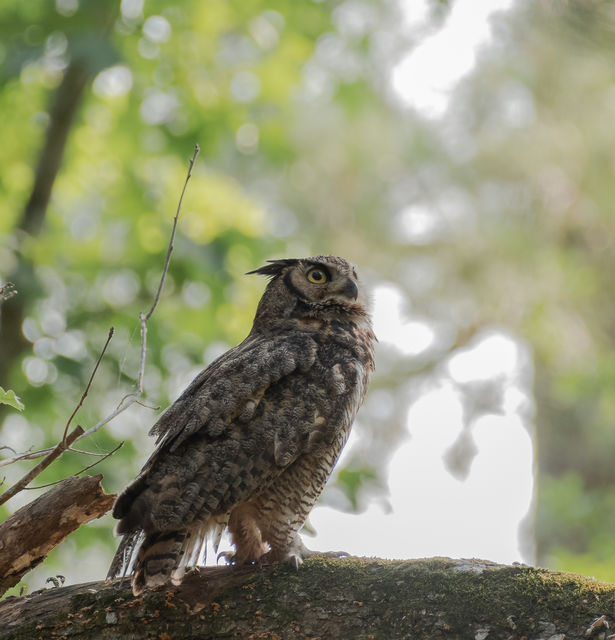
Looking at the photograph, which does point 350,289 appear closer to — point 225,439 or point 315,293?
point 315,293

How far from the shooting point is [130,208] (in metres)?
4.94

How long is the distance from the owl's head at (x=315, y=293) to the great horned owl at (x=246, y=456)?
0.16m

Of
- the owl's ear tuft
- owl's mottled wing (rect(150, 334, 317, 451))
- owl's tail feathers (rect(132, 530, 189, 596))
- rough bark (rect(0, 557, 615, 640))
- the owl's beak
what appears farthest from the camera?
the owl's ear tuft

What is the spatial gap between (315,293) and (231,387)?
0.66 m

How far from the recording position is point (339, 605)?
1.88m

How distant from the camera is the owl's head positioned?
108 inches

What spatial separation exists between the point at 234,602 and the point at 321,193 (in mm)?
7016

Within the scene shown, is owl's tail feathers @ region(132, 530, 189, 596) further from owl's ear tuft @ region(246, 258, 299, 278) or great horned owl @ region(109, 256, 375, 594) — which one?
owl's ear tuft @ region(246, 258, 299, 278)

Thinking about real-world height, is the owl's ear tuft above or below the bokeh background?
below

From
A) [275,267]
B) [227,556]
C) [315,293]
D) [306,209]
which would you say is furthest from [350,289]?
[306,209]

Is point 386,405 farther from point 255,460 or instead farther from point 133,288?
point 255,460

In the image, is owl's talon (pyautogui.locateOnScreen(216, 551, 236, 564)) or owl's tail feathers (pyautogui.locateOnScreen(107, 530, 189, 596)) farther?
owl's talon (pyautogui.locateOnScreen(216, 551, 236, 564))

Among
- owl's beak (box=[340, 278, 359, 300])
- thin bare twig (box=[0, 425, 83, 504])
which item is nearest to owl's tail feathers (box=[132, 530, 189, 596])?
thin bare twig (box=[0, 425, 83, 504])

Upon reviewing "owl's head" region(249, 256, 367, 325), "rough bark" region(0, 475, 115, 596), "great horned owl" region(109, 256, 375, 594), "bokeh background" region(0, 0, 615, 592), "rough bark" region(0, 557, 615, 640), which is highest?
"bokeh background" region(0, 0, 615, 592)
